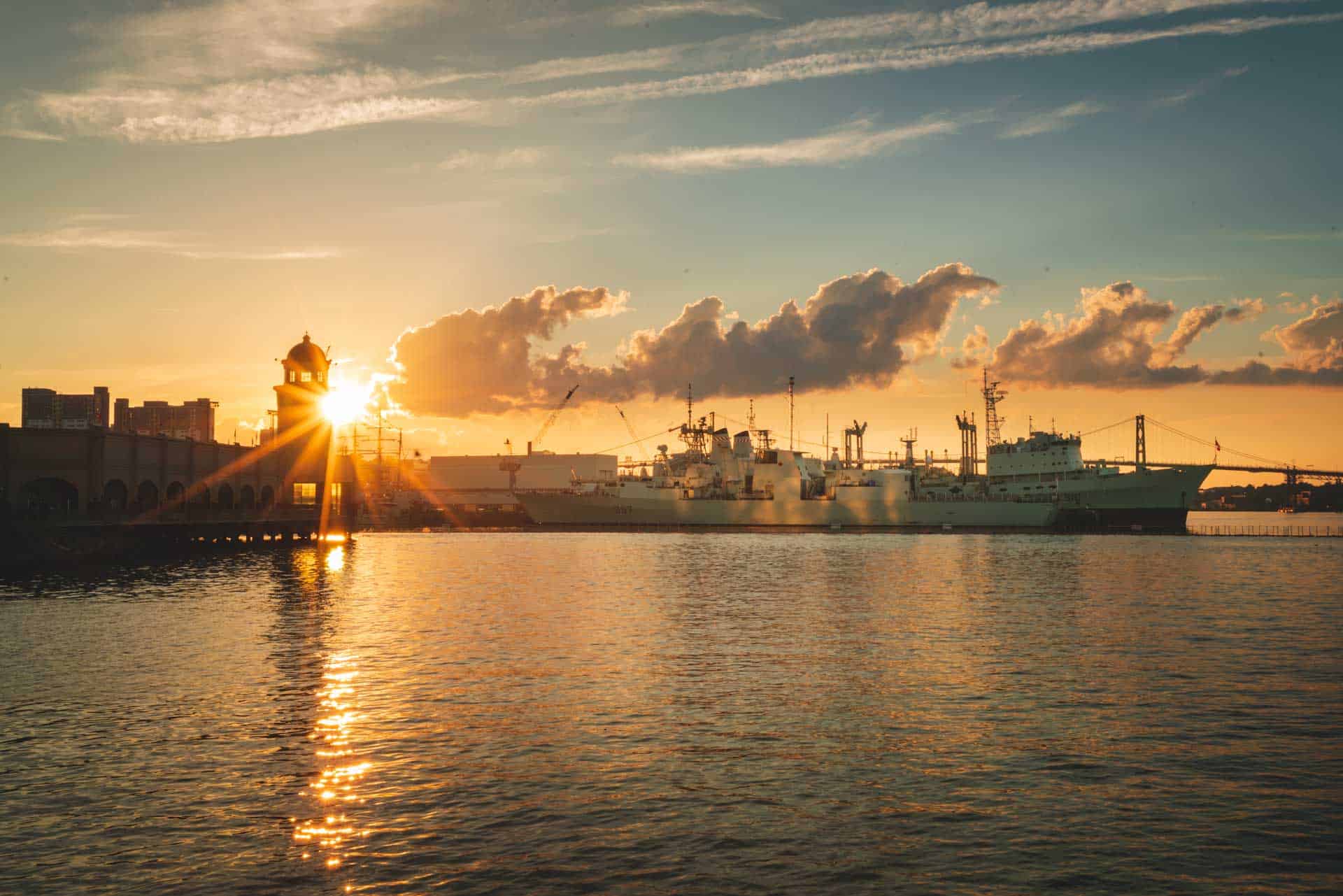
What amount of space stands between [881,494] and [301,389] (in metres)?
82.8

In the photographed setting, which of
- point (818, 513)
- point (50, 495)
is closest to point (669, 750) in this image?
point (50, 495)

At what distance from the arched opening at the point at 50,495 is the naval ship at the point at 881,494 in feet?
275

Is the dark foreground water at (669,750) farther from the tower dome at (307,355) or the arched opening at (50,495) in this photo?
the tower dome at (307,355)

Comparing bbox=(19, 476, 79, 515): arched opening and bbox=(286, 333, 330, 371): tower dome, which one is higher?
bbox=(286, 333, 330, 371): tower dome

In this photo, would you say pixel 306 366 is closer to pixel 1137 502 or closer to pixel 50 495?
pixel 50 495

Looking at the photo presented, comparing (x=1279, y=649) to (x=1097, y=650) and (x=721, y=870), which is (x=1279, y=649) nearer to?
(x=1097, y=650)

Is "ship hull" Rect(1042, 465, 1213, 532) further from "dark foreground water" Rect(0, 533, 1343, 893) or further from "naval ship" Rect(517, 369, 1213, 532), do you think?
"dark foreground water" Rect(0, 533, 1343, 893)

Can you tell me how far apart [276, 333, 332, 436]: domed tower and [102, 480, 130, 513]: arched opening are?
29.5 metres

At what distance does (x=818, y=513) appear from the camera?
147250mm

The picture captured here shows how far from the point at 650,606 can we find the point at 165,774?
30940 millimetres

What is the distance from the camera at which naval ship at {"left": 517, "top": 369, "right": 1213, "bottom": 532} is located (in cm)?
14000

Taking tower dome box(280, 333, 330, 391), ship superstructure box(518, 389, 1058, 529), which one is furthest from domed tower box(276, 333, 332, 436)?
ship superstructure box(518, 389, 1058, 529)

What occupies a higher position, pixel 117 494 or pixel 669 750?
pixel 117 494

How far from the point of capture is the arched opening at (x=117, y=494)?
78812 millimetres
